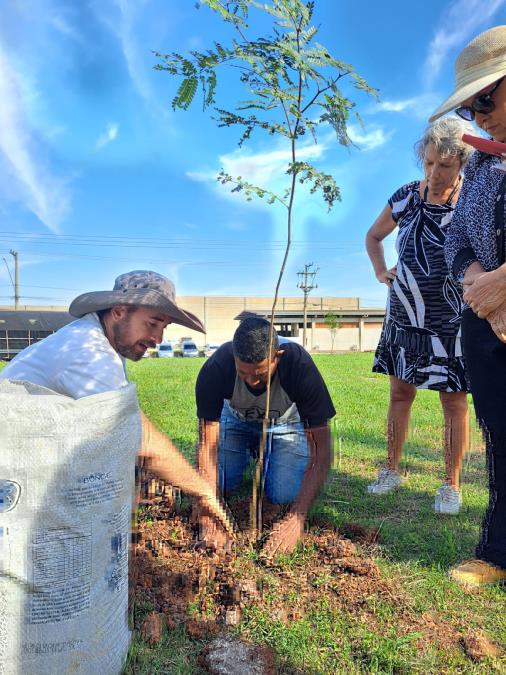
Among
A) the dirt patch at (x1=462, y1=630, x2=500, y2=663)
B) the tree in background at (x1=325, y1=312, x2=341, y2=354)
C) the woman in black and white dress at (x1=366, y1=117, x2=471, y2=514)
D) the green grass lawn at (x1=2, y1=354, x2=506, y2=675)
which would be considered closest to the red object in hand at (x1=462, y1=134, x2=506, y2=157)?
the woman in black and white dress at (x1=366, y1=117, x2=471, y2=514)

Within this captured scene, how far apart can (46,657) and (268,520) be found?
150 cm

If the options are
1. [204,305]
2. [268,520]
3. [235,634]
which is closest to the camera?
[235,634]

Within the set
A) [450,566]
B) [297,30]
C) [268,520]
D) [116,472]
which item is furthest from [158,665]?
[297,30]

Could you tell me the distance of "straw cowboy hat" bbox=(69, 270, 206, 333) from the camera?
1.98 meters

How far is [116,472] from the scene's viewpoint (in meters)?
1.50

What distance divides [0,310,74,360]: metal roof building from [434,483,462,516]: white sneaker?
22024 mm

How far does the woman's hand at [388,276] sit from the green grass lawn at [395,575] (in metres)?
1.04

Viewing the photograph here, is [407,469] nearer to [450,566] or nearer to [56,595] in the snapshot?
[450,566]

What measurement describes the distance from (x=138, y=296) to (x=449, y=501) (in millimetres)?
2115

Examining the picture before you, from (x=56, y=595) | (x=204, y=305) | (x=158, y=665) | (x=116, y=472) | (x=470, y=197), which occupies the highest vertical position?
(x=204, y=305)

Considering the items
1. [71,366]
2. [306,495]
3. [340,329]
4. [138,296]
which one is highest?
[340,329]

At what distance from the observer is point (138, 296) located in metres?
2.00

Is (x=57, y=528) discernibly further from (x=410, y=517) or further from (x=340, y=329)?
(x=340, y=329)

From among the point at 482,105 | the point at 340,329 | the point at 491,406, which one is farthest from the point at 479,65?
the point at 340,329
